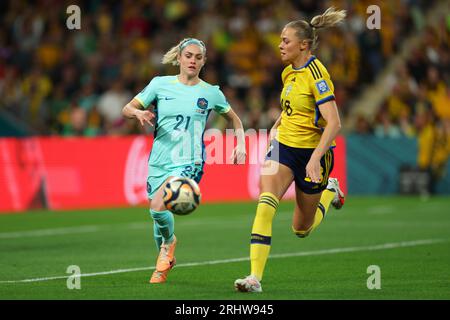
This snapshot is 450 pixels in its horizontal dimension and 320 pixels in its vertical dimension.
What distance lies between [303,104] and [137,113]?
5.14ft

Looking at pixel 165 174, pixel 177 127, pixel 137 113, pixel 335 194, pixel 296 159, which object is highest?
pixel 137 113

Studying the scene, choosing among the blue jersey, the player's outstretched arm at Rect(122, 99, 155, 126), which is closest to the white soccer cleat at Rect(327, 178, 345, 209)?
the blue jersey

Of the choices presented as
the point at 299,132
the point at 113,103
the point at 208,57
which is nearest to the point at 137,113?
the point at 299,132

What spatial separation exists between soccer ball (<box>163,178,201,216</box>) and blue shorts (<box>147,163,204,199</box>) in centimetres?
52

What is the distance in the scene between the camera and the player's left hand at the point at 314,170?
938cm

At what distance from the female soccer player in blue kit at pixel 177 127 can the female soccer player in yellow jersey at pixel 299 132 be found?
1.95 feet

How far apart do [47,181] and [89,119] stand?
3631 mm

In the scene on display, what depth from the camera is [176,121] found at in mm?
10594

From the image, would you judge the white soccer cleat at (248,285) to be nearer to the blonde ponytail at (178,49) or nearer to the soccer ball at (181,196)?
the soccer ball at (181,196)

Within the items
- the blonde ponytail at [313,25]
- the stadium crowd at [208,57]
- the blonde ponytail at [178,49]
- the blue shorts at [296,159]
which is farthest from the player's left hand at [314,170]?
the stadium crowd at [208,57]

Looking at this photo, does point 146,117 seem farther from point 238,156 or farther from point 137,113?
point 238,156

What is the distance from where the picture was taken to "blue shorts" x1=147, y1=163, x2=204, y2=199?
10492 mm

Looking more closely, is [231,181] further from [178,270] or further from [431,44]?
[178,270]

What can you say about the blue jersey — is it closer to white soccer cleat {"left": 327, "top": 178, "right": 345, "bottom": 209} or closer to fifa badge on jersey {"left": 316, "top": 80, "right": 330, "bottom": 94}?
fifa badge on jersey {"left": 316, "top": 80, "right": 330, "bottom": 94}
